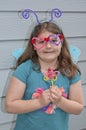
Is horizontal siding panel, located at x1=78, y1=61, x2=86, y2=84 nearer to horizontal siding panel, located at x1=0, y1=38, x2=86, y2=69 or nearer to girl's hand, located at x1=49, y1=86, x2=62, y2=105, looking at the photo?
horizontal siding panel, located at x1=0, y1=38, x2=86, y2=69

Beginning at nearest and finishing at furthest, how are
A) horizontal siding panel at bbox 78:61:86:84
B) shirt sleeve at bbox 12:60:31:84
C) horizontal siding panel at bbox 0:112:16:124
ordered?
1. shirt sleeve at bbox 12:60:31:84
2. horizontal siding panel at bbox 0:112:16:124
3. horizontal siding panel at bbox 78:61:86:84

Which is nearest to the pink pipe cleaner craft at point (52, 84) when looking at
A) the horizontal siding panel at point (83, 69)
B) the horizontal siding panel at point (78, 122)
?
the horizontal siding panel at point (83, 69)

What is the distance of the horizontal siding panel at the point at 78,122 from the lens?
2.58m

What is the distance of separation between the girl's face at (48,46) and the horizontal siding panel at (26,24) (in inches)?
20.0

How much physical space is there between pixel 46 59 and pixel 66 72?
159 millimetres

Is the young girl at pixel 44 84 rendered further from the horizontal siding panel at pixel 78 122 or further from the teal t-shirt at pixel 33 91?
the horizontal siding panel at pixel 78 122

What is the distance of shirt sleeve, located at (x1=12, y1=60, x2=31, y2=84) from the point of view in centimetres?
167

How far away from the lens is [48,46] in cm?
159

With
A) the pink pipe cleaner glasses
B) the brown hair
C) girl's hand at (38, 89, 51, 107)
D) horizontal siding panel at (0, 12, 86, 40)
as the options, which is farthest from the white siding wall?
girl's hand at (38, 89, 51, 107)

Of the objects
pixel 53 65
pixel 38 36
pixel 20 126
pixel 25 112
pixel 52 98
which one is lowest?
pixel 20 126

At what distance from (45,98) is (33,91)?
0.43 feet

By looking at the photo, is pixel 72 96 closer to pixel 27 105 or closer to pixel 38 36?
pixel 27 105

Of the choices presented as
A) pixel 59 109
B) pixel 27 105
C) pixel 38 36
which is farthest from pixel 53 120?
pixel 38 36

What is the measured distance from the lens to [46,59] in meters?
1.64
